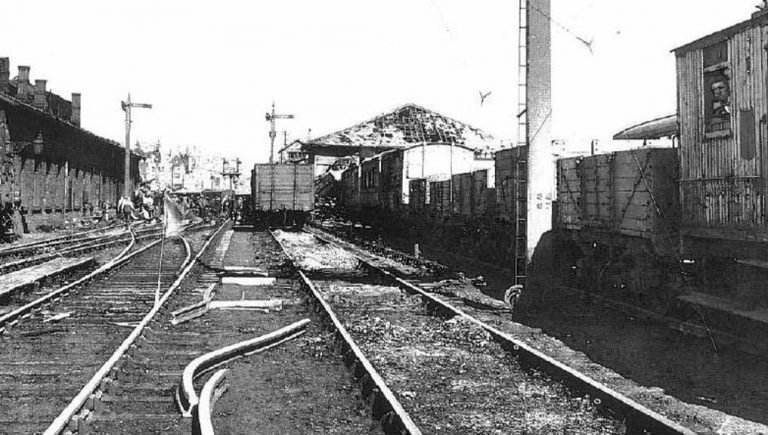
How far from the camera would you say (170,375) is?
6812 mm

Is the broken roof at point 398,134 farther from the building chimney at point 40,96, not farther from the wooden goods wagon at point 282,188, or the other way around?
the building chimney at point 40,96

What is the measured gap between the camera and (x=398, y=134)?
205 feet

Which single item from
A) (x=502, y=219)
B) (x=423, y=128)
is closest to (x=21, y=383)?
(x=502, y=219)

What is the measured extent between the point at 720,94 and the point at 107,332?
7939 millimetres

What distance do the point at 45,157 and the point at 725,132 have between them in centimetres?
3143

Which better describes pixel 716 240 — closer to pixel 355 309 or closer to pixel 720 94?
pixel 720 94

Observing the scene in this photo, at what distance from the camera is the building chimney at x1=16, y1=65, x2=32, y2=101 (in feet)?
114

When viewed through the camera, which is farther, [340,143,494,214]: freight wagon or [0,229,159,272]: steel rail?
[340,143,494,214]: freight wagon

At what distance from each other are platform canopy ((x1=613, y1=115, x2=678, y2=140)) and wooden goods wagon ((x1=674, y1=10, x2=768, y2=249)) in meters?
8.12

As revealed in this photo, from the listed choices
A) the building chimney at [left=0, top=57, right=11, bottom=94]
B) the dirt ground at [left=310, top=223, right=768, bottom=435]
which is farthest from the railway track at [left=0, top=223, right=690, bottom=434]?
the building chimney at [left=0, top=57, right=11, bottom=94]

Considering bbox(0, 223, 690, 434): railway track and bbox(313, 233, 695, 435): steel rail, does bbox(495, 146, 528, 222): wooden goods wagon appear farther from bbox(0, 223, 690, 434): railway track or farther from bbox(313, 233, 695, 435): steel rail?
bbox(313, 233, 695, 435): steel rail

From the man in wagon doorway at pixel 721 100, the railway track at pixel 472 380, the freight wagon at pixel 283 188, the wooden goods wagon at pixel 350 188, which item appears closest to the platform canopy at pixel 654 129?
the man in wagon doorway at pixel 721 100

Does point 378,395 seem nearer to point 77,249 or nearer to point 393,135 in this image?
point 77,249

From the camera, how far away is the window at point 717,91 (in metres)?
8.87
